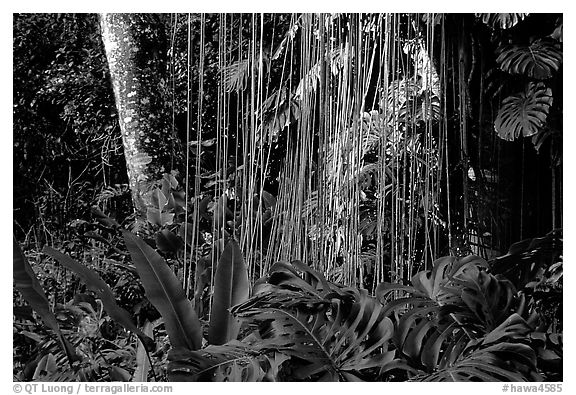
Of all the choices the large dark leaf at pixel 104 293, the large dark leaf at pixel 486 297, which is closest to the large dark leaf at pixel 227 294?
the large dark leaf at pixel 104 293

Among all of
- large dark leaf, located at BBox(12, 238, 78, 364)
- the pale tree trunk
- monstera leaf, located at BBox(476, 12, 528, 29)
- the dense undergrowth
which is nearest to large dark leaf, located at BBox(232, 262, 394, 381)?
the dense undergrowth

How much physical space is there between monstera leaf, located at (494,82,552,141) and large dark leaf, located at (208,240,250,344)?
2.71ft

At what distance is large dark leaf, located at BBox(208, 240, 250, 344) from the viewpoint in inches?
52.4

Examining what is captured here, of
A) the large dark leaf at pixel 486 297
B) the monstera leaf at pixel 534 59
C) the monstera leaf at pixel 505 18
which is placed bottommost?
the large dark leaf at pixel 486 297

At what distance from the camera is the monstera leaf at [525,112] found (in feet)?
5.60

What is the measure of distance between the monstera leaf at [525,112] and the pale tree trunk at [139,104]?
3.41ft

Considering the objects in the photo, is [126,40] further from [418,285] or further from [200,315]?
[418,285]

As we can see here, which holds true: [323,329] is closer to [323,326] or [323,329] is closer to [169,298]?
[323,326]

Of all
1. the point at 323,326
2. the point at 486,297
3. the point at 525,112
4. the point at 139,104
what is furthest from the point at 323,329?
the point at 139,104

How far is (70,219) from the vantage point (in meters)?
2.29

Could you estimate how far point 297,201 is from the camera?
1809mm

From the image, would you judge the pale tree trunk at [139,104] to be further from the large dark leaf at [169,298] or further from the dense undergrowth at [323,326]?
the large dark leaf at [169,298]

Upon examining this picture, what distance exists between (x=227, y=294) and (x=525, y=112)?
0.92 m
